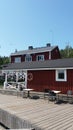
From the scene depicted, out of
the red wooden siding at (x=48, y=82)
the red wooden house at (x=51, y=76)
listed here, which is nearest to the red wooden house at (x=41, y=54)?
the red wooden house at (x=51, y=76)

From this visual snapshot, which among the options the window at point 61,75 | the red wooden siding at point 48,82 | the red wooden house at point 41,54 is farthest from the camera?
the red wooden house at point 41,54

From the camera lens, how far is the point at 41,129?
7328 mm

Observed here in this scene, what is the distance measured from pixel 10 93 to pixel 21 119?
10355mm

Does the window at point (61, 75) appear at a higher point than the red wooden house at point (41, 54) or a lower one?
lower

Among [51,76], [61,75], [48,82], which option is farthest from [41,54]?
[61,75]

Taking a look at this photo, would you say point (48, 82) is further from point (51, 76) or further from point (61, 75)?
point (61, 75)

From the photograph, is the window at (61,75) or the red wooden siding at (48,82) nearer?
the red wooden siding at (48,82)

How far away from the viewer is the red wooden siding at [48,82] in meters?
15.6

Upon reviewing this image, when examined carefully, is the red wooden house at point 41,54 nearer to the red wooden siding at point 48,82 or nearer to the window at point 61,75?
the red wooden siding at point 48,82

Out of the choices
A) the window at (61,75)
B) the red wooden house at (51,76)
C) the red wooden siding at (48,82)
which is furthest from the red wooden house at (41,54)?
the window at (61,75)

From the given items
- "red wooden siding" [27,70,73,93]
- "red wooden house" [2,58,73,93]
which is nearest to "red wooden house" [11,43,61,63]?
"red wooden house" [2,58,73,93]

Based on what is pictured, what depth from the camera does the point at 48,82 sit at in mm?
17188

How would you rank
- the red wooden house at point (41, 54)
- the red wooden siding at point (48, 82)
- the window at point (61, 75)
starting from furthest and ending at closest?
the red wooden house at point (41, 54) → the window at point (61, 75) → the red wooden siding at point (48, 82)

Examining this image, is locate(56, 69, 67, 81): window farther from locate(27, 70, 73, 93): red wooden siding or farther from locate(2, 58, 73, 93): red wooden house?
locate(27, 70, 73, 93): red wooden siding
